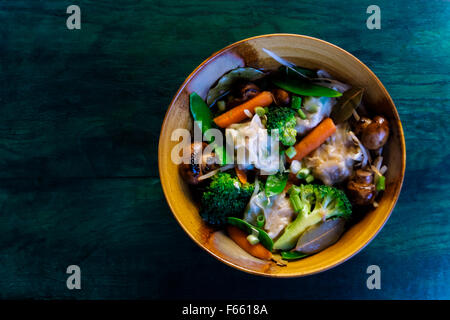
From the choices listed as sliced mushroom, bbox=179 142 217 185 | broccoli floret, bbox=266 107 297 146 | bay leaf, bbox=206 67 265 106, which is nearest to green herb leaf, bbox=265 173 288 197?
broccoli floret, bbox=266 107 297 146

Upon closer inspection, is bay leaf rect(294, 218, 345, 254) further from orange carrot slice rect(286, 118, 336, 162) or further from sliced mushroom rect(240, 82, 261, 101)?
sliced mushroom rect(240, 82, 261, 101)

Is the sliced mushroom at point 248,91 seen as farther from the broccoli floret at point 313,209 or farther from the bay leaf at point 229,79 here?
the broccoli floret at point 313,209

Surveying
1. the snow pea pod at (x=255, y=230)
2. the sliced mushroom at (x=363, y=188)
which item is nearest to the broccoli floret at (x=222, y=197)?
the snow pea pod at (x=255, y=230)

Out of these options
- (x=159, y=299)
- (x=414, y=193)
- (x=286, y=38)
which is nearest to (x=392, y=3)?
(x=286, y=38)

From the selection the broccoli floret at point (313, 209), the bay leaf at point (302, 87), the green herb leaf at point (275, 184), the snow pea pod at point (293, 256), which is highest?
the bay leaf at point (302, 87)

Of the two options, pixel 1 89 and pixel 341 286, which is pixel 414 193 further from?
pixel 1 89

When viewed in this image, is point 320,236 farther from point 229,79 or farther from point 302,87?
point 229,79

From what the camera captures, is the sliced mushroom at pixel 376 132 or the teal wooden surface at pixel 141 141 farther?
the teal wooden surface at pixel 141 141
